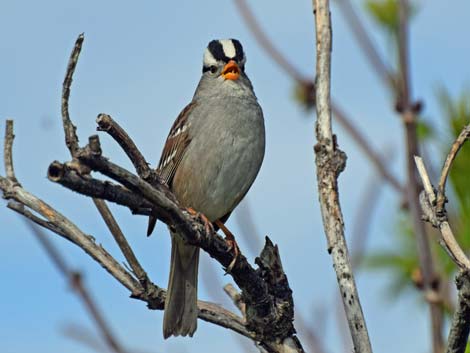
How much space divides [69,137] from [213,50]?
319 centimetres

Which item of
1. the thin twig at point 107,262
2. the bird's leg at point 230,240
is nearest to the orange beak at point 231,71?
the bird's leg at point 230,240

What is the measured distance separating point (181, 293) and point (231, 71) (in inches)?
58.8

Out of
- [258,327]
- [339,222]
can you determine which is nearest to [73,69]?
[339,222]

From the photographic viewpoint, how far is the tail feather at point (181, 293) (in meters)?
4.28

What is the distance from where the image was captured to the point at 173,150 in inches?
195

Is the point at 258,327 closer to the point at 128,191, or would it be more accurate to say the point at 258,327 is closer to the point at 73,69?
the point at 128,191

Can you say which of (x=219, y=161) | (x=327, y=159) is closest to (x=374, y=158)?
(x=327, y=159)

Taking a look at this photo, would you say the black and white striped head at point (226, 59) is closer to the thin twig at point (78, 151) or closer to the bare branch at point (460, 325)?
the thin twig at point (78, 151)

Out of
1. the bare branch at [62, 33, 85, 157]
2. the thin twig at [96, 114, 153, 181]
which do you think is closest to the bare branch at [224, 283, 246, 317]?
the thin twig at [96, 114, 153, 181]

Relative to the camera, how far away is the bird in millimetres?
4688

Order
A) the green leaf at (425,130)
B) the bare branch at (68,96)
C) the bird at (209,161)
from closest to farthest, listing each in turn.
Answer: the bare branch at (68,96)
the green leaf at (425,130)
the bird at (209,161)

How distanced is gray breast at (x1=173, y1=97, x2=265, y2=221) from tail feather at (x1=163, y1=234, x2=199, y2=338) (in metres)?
0.27

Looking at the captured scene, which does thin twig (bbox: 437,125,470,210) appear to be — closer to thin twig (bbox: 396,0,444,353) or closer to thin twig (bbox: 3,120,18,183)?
thin twig (bbox: 396,0,444,353)

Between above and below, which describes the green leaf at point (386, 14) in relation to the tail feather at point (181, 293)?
above
